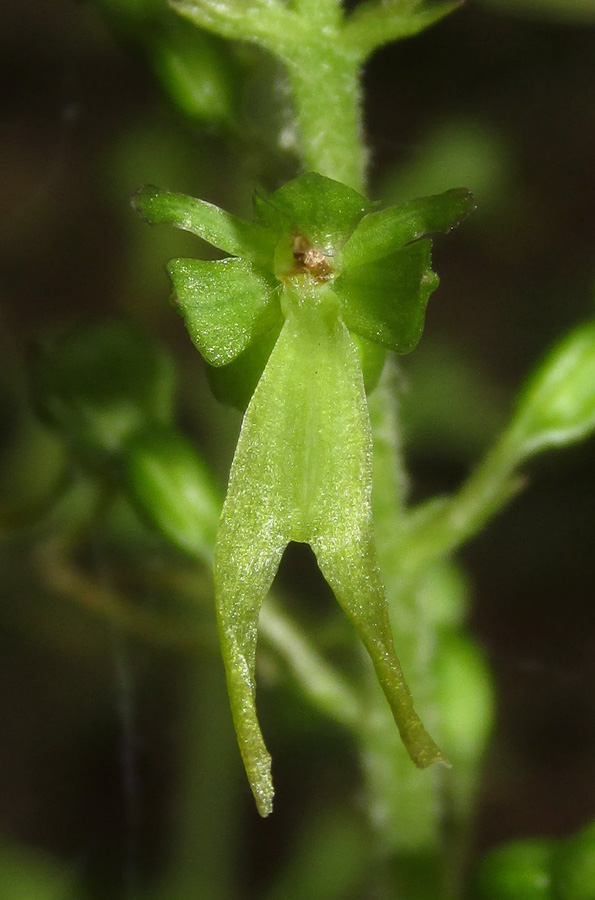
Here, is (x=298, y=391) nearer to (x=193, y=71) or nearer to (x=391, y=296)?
(x=391, y=296)

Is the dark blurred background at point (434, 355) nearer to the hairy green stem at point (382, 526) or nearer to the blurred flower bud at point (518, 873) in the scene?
the hairy green stem at point (382, 526)

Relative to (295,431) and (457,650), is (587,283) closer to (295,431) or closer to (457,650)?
(457,650)

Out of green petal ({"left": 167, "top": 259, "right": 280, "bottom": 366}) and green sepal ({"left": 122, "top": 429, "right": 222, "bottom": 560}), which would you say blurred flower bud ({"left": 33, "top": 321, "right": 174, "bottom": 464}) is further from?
green petal ({"left": 167, "top": 259, "right": 280, "bottom": 366})

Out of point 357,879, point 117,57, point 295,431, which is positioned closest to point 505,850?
point 295,431

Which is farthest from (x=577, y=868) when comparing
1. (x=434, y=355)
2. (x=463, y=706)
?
(x=434, y=355)

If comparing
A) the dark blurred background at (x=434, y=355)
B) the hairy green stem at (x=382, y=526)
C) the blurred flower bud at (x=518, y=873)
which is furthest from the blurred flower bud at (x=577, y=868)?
the dark blurred background at (x=434, y=355)
